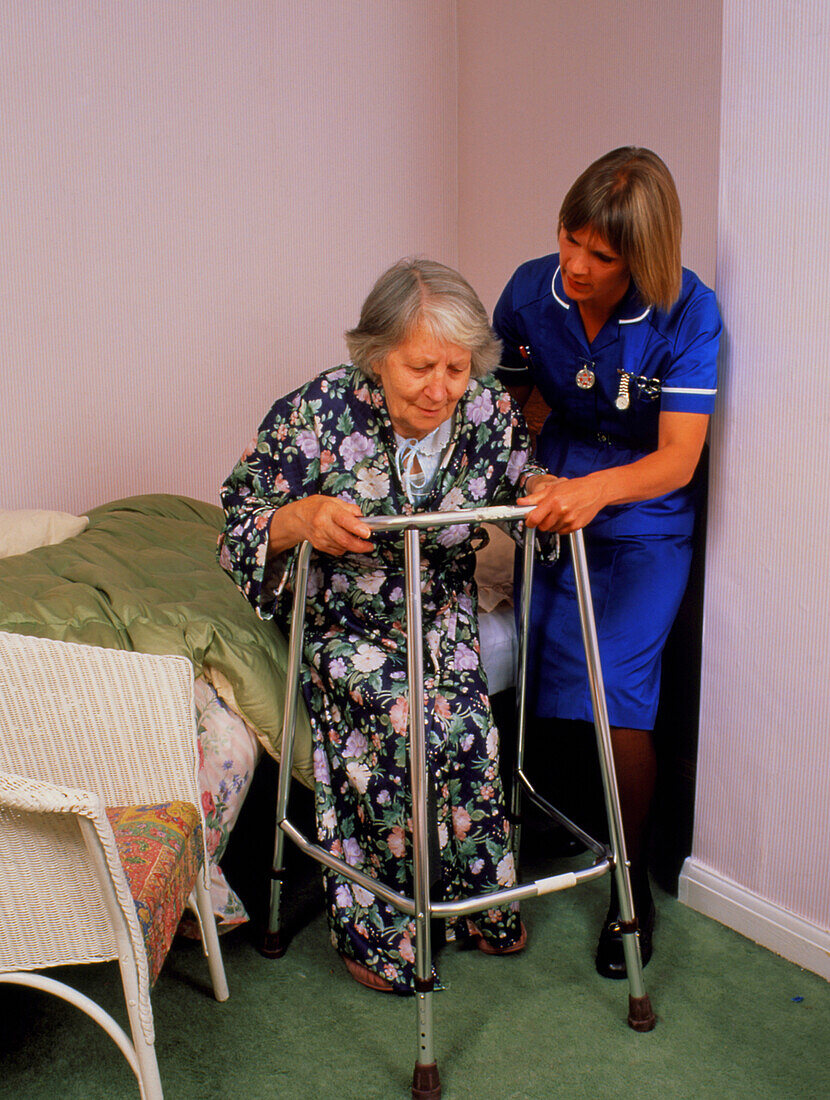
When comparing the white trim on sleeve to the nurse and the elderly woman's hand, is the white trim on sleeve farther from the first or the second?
the elderly woman's hand

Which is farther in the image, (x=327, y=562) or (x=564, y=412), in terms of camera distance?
(x=564, y=412)

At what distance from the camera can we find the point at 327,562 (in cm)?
172

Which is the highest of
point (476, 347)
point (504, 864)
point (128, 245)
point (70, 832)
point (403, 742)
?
point (128, 245)

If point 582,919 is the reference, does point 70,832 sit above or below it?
above

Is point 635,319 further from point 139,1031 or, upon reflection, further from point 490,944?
point 139,1031

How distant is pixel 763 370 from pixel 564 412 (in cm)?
37

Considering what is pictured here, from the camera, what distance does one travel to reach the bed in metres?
1.72

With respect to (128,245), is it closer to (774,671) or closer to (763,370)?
(763,370)

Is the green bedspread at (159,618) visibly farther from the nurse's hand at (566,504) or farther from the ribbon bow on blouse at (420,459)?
the nurse's hand at (566,504)

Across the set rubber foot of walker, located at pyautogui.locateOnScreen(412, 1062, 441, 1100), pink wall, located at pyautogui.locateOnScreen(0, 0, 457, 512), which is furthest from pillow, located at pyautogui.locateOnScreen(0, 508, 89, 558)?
rubber foot of walker, located at pyautogui.locateOnScreen(412, 1062, 441, 1100)

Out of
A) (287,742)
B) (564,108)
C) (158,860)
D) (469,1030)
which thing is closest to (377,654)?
(287,742)

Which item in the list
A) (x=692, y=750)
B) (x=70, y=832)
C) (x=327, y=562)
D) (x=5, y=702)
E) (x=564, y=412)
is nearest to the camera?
(x=70, y=832)

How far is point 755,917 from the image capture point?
Answer: 181cm

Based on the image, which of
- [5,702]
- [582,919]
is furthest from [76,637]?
[582,919]
